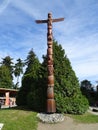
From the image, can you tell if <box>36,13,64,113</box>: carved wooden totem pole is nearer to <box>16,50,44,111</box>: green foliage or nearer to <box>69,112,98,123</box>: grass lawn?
<box>16,50,44,111</box>: green foliage

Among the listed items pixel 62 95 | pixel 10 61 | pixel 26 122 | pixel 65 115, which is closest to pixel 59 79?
pixel 62 95

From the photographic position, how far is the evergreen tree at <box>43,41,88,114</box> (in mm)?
21844

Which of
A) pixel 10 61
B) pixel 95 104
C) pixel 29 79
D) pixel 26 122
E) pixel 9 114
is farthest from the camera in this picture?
pixel 10 61

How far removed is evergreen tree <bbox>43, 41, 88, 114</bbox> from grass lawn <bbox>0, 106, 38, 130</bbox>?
8.73 ft

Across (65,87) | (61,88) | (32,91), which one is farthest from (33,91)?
(65,87)

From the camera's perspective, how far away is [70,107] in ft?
71.7

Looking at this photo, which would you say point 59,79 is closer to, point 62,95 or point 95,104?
point 62,95

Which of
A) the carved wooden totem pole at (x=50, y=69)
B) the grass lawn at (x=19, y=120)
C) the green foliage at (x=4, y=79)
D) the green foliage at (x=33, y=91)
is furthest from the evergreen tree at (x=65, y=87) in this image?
the green foliage at (x=4, y=79)

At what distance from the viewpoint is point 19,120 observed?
19.8 metres

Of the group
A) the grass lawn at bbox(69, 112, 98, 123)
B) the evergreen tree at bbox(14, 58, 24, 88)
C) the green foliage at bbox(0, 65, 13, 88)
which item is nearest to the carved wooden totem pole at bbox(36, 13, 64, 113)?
the grass lawn at bbox(69, 112, 98, 123)

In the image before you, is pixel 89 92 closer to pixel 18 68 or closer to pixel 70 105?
pixel 18 68

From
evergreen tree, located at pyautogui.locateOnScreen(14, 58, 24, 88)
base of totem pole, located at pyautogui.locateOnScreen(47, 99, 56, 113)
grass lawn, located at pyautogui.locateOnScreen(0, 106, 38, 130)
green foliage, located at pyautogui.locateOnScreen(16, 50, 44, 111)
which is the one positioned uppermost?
evergreen tree, located at pyautogui.locateOnScreen(14, 58, 24, 88)

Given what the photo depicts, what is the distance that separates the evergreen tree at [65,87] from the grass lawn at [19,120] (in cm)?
266

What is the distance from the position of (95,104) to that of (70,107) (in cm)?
3207
